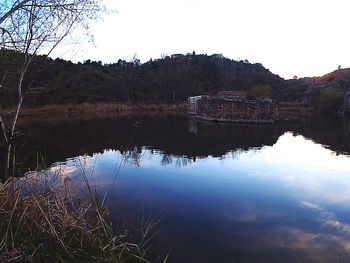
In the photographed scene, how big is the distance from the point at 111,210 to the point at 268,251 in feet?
11.7

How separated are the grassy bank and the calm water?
65.6ft

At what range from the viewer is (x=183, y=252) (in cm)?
714

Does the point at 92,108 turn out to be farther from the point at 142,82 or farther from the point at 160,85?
the point at 142,82

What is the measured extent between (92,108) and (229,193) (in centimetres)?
3953

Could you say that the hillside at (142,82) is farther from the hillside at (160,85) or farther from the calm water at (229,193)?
the calm water at (229,193)

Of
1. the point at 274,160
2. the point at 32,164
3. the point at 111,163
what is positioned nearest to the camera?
the point at 32,164

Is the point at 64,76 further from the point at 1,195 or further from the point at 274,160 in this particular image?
the point at 1,195

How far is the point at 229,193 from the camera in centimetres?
1130

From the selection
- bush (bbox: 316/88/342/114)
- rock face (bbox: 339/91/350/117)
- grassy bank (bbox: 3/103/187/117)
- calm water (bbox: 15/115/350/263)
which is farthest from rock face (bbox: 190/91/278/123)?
bush (bbox: 316/88/342/114)

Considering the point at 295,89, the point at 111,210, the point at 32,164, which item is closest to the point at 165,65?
the point at 295,89

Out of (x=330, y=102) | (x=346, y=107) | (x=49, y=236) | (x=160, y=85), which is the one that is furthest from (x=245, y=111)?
(x=49, y=236)

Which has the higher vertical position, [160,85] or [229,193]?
[160,85]

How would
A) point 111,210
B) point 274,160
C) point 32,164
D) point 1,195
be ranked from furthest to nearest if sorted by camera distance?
point 274,160
point 32,164
point 111,210
point 1,195

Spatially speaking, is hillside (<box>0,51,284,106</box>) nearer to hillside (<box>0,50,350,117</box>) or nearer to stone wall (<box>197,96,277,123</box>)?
hillside (<box>0,50,350,117</box>)
